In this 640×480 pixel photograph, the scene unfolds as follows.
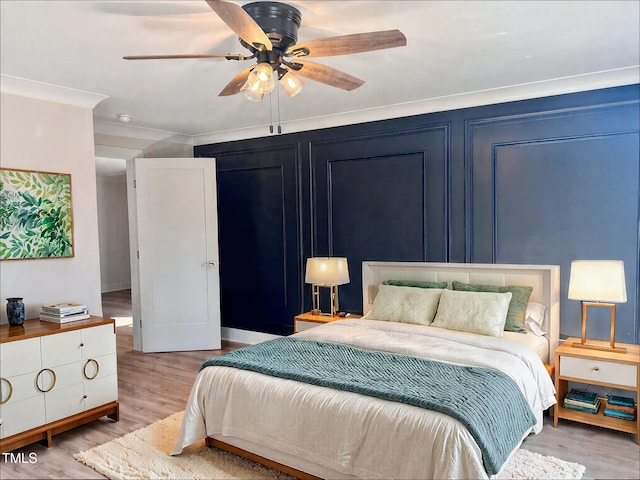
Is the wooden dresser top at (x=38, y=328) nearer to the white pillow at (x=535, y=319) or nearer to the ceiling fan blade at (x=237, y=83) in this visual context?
the ceiling fan blade at (x=237, y=83)

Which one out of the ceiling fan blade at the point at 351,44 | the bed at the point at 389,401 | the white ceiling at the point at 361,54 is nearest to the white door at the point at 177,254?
the white ceiling at the point at 361,54

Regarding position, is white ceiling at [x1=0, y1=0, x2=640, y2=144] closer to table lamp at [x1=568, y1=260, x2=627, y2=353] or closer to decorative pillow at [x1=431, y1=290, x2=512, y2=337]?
table lamp at [x1=568, y1=260, x2=627, y2=353]

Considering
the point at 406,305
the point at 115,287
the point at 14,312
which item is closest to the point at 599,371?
the point at 406,305

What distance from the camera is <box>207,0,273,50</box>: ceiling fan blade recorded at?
170 centimetres

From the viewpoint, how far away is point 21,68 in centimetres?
309

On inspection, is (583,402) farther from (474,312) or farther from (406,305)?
(406,305)

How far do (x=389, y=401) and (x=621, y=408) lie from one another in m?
1.99

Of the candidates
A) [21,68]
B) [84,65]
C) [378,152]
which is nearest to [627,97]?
[378,152]

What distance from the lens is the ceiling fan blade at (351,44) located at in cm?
200

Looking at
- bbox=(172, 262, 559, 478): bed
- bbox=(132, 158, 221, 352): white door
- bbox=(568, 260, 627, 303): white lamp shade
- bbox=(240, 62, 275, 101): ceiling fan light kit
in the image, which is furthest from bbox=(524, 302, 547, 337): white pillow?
bbox=(132, 158, 221, 352): white door

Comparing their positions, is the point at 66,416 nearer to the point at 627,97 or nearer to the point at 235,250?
the point at 235,250

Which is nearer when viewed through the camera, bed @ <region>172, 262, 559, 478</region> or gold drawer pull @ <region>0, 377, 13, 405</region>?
bed @ <region>172, 262, 559, 478</region>

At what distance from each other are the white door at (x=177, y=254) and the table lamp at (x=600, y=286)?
3693mm

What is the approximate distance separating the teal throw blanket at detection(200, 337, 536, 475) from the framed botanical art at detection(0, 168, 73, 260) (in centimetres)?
176
